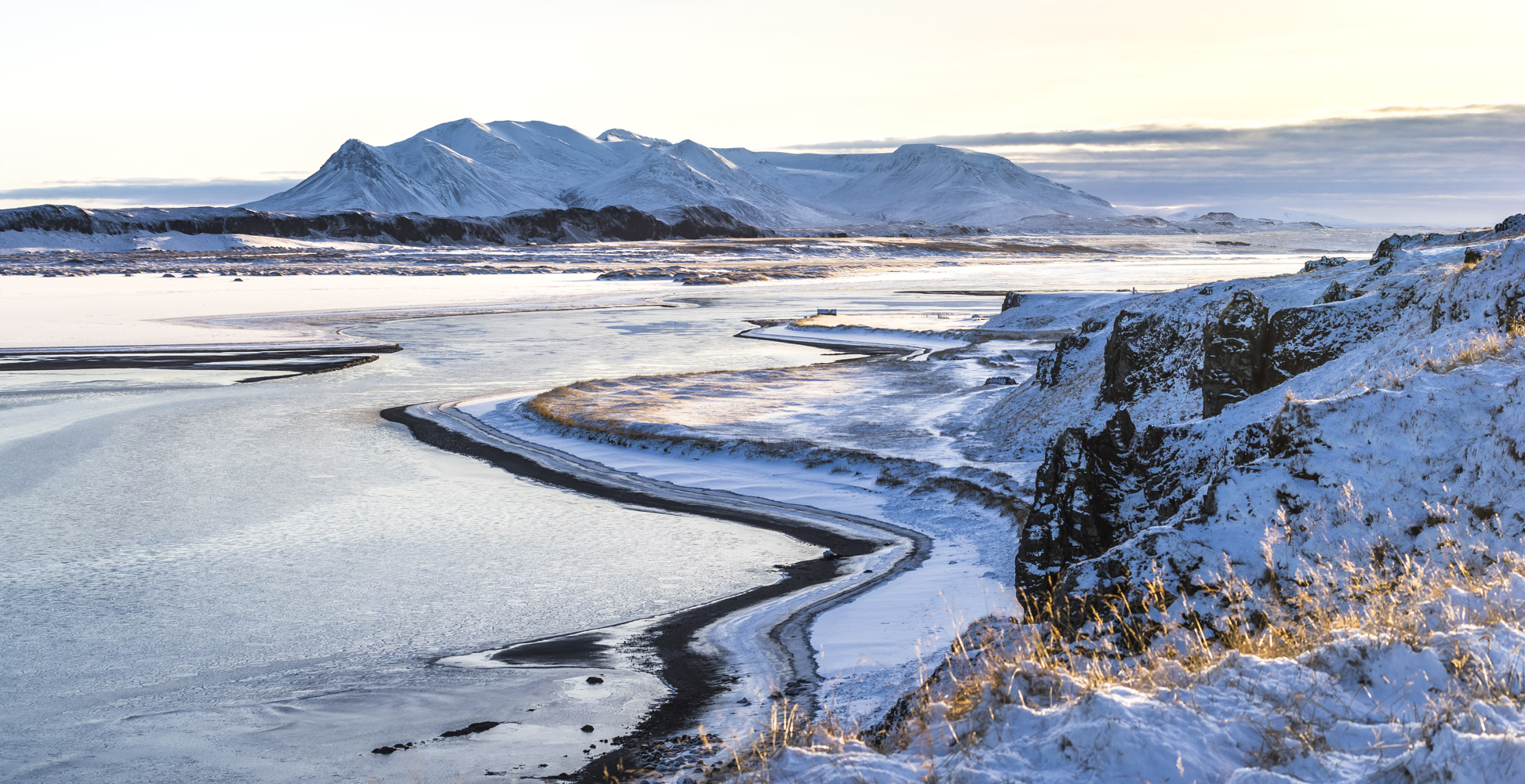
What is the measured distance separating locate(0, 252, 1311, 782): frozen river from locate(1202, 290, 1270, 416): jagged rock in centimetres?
654

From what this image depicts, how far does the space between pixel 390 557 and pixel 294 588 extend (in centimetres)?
149

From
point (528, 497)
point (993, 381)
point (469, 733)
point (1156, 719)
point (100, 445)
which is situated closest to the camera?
point (1156, 719)

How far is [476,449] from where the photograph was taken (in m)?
21.5

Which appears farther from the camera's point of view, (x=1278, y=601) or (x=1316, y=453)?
(x=1316, y=453)

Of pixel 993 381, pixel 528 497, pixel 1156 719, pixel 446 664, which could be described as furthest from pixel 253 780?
pixel 993 381

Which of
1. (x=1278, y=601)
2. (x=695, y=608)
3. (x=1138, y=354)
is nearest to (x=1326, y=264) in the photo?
(x=1138, y=354)

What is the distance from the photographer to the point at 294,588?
41.2ft

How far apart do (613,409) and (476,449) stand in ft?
14.5

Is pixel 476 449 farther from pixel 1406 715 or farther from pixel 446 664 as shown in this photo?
pixel 1406 715

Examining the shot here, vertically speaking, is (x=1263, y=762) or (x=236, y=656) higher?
(x=1263, y=762)

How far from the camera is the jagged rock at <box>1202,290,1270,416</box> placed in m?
15.3

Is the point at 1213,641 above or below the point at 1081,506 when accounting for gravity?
below

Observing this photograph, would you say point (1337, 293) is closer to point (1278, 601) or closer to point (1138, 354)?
point (1138, 354)

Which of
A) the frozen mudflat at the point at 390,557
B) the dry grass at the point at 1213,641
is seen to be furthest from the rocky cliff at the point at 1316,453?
the frozen mudflat at the point at 390,557
